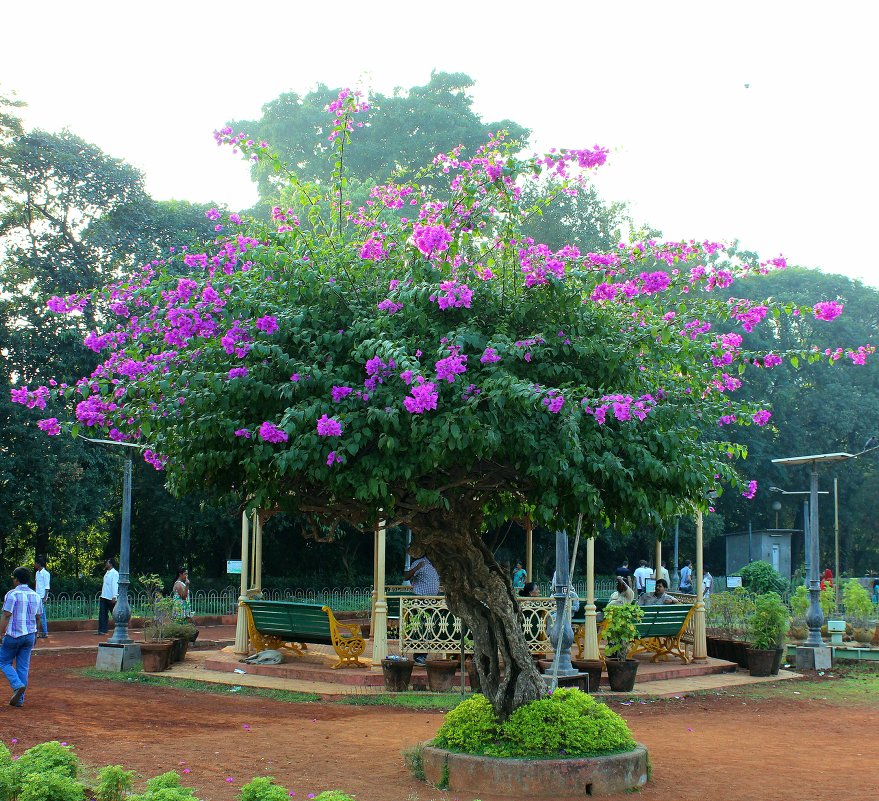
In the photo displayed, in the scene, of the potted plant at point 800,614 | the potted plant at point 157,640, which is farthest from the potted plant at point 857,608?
the potted plant at point 157,640

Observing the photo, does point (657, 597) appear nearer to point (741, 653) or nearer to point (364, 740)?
point (741, 653)

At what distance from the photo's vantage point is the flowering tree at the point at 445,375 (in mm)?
6832

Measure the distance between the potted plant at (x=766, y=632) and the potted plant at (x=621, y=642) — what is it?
328cm

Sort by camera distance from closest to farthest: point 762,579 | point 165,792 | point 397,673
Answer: point 165,792
point 397,673
point 762,579

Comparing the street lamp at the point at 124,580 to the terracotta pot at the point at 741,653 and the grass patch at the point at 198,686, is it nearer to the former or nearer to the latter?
the grass patch at the point at 198,686

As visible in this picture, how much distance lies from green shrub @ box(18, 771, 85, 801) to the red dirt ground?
110cm

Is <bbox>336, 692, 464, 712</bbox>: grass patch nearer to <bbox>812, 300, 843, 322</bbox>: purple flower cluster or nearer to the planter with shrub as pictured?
the planter with shrub

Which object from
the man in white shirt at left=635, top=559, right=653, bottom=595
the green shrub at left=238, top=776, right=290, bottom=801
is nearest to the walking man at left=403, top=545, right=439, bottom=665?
the green shrub at left=238, top=776, right=290, bottom=801

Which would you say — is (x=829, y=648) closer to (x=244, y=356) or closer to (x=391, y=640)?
(x=391, y=640)

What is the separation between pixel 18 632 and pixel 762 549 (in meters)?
27.9

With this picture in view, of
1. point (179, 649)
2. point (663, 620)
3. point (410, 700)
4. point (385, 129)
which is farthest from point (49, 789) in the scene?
point (385, 129)

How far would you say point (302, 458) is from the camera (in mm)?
6812

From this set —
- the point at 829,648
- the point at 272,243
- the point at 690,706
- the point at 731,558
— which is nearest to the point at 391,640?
the point at 690,706

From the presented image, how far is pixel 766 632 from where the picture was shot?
16.2 meters
